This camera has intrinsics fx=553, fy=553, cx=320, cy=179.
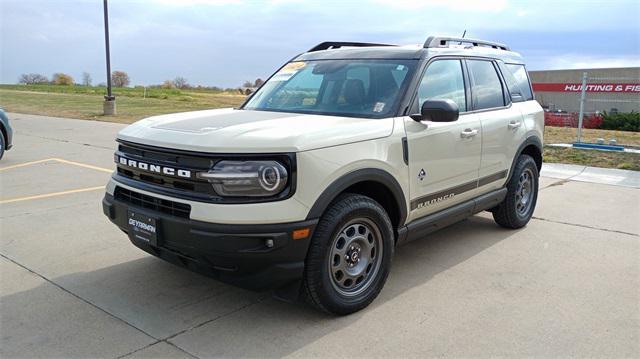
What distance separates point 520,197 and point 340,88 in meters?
2.64

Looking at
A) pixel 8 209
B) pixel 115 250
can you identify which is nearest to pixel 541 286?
pixel 115 250

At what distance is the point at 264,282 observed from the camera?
3.40 meters

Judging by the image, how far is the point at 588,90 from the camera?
1437 inches

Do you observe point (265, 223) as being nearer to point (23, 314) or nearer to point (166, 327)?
point (166, 327)

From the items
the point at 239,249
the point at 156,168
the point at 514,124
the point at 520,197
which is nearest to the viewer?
the point at 239,249

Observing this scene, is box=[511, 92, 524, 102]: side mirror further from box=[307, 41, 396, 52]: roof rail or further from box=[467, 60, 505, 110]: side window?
box=[307, 41, 396, 52]: roof rail

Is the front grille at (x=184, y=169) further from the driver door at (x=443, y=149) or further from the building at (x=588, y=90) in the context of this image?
the building at (x=588, y=90)

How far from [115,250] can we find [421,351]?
3097 millimetres

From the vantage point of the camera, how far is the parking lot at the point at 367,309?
11.1ft

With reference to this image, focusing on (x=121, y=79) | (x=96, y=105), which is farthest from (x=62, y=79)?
(x=96, y=105)

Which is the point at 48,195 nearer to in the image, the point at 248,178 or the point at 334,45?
the point at 334,45

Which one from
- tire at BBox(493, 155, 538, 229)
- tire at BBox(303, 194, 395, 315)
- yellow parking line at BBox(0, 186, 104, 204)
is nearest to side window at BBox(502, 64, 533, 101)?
tire at BBox(493, 155, 538, 229)

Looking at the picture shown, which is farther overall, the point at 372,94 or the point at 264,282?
the point at 372,94

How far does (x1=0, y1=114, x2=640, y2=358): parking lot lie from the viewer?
338cm
